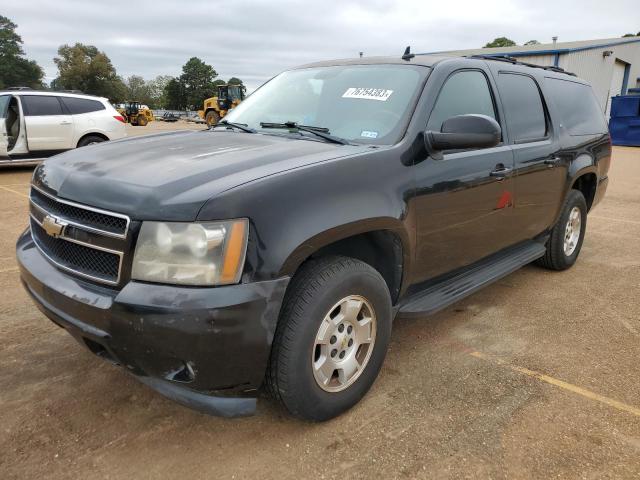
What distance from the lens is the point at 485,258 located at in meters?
3.71

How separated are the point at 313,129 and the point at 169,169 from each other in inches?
40.8

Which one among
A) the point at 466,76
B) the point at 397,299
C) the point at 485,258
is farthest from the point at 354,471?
the point at 466,76

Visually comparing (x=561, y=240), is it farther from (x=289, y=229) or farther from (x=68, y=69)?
(x=68, y=69)

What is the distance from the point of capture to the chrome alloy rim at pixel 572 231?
487 centimetres

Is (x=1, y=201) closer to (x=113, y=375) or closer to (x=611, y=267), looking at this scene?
(x=113, y=375)

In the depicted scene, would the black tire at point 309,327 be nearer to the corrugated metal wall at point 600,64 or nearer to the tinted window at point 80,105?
the tinted window at point 80,105

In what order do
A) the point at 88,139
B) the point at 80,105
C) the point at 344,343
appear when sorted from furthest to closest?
the point at 88,139, the point at 80,105, the point at 344,343

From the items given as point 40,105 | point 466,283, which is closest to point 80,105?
point 40,105

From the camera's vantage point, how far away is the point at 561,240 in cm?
475

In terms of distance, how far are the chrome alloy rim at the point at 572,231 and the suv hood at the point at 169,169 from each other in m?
3.07

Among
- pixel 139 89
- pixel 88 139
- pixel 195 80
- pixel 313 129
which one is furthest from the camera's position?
pixel 139 89

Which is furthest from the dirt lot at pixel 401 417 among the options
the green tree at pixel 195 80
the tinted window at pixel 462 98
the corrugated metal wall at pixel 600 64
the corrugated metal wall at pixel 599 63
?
the green tree at pixel 195 80

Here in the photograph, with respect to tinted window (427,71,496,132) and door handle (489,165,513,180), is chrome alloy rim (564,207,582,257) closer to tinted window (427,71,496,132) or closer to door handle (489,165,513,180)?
door handle (489,165,513,180)

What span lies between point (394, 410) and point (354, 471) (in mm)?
509
